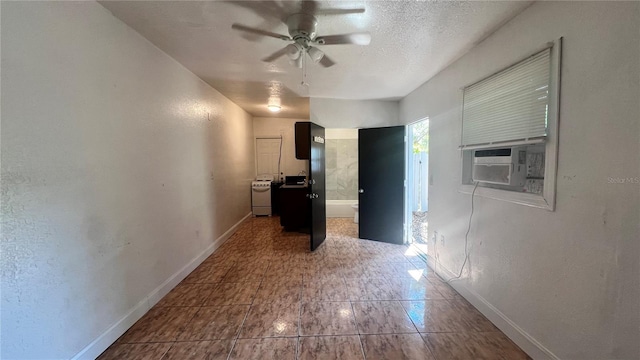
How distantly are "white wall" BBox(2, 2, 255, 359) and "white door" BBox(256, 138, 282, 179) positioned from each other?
140 inches

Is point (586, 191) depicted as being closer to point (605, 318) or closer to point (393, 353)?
point (605, 318)

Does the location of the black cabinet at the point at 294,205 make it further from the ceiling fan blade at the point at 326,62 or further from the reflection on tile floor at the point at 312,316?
the ceiling fan blade at the point at 326,62

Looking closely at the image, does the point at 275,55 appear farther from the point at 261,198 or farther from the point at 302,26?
the point at 261,198

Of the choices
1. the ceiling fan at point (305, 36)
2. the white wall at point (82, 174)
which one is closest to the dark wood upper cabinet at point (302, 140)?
the white wall at point (82, 174)

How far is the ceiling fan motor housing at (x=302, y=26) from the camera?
169 cm

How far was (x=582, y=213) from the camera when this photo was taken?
52.2 inches

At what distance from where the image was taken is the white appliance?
577 cm

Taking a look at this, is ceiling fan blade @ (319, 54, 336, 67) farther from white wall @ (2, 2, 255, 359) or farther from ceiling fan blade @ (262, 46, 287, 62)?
white wall @ (2, 2, 255, 359)

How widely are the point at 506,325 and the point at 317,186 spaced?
2641 millimetres

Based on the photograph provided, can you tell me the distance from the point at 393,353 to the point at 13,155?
8.34 feet

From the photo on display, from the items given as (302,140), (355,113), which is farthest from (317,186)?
(355,113)

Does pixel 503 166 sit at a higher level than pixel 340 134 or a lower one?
lower

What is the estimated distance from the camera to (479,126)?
2.15 m

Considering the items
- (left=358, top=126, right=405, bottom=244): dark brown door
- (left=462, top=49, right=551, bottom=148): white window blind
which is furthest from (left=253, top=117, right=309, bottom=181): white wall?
(left=462, top=49, right=551, bottom=148): white window blind
